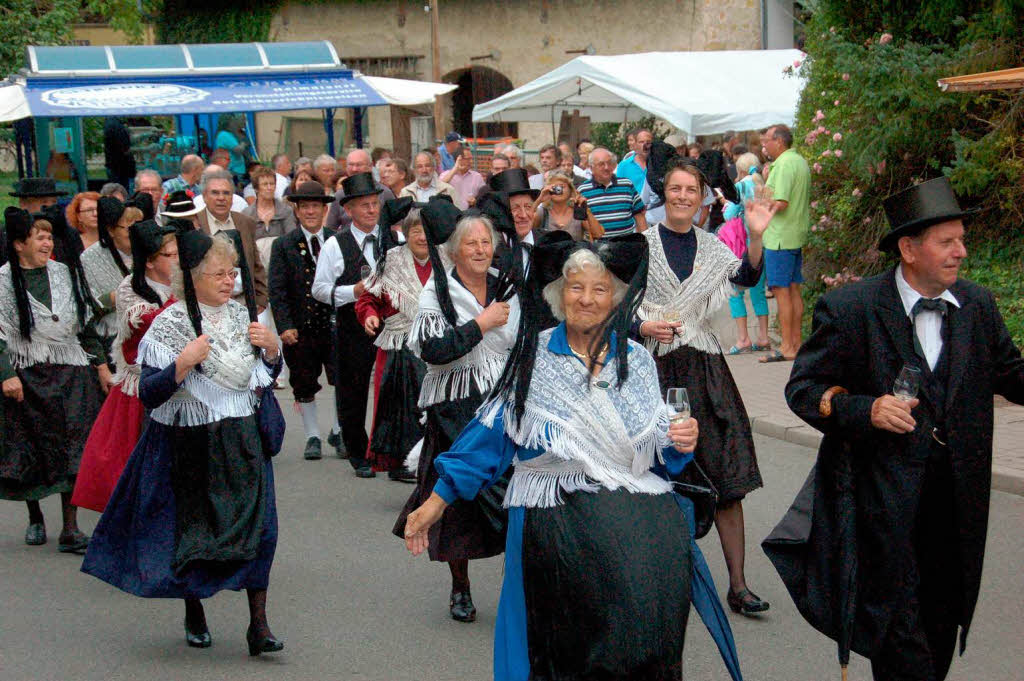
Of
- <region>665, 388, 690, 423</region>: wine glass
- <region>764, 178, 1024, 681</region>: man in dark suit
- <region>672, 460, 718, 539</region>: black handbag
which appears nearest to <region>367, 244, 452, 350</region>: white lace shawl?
<region>672, 460, 718, 539</region>: black handbag

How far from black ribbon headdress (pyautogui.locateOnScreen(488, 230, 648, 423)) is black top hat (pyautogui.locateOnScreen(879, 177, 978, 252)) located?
844 mm

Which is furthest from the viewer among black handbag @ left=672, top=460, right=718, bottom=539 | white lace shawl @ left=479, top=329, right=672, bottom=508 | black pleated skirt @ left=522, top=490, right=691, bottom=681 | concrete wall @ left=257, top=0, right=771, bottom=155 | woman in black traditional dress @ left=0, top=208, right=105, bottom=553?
concrete wall @ left=257, top=0, right=771, bottom=155

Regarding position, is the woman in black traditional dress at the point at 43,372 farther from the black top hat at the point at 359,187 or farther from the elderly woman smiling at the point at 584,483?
the elderly woman smiling at the point at 584,483

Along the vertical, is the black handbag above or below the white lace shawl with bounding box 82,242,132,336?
below

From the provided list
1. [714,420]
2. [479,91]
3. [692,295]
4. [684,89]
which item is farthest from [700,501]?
[479,91]

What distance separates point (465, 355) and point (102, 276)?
10.2ft

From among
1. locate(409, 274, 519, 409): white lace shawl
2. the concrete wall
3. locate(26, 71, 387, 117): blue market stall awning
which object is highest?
the concrete wall

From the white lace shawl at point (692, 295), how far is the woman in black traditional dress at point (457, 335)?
0.68m

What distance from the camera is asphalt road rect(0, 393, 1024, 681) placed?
18.3 feet

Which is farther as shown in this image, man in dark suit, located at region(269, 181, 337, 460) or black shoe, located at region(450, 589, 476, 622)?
man in dark suit, located at region(269, 181, 337, 460)

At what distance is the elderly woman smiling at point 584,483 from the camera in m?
3.87

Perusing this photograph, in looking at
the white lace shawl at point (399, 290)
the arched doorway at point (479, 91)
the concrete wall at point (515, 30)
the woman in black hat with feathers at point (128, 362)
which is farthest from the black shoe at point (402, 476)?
the arched doorway at point (479, 91)

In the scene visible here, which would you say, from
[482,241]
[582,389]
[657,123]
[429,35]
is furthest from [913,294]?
[429,35]

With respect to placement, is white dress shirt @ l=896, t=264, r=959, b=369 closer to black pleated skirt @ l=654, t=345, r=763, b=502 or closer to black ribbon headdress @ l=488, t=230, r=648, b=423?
black ribbon headdress @ l=488, t=230, r=648, b=423
